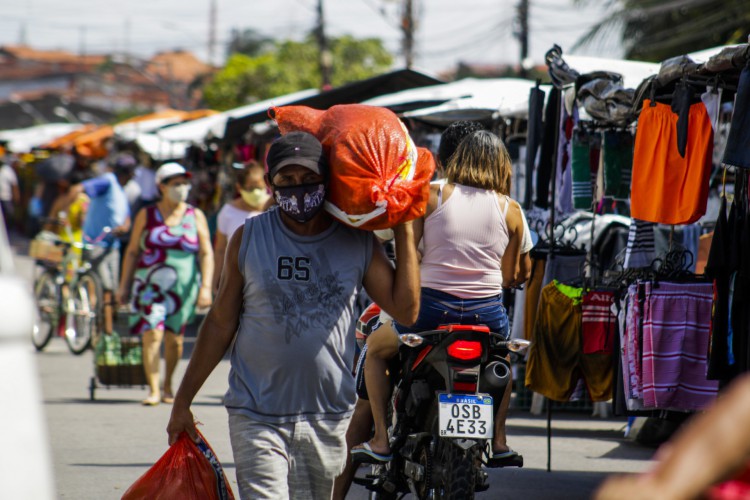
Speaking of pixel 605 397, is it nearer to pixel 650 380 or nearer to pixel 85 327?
pixel 650 380

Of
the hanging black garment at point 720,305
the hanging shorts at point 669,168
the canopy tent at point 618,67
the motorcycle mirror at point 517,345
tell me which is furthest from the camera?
the canopy tent at point 618,67

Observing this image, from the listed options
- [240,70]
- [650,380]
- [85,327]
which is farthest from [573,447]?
[240,70]

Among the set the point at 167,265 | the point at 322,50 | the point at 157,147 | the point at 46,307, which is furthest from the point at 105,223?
the point at 322,50

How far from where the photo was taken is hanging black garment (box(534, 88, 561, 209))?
878 cm

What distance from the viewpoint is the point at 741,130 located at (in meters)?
5.98

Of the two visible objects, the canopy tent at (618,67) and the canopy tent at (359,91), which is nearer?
the canopy tent at (618,67)

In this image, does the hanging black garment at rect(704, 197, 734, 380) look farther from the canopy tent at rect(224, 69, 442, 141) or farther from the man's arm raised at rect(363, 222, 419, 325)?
the canopy tent at rect(224, 69, 442, 141)

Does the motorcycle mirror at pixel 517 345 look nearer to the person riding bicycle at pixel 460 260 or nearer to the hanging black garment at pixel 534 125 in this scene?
the person riding bicycle at pixel 460 260

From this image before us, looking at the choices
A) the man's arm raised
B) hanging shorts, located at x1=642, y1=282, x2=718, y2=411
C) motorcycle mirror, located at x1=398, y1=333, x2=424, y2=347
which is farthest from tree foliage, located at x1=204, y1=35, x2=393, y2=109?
the man's arm raised

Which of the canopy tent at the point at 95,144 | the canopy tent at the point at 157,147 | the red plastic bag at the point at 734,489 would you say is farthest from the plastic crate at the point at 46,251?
the red plastic bag at the point at 734,489

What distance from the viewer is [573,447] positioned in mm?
9141

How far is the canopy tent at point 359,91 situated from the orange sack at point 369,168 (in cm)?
1011

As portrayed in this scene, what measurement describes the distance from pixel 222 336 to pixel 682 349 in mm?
3336

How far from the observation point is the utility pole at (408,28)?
3397cm
